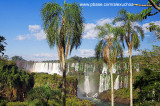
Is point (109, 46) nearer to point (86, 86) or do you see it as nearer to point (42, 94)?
point (42, 94)

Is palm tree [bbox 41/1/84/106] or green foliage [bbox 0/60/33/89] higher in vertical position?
palm tree [bbox 41/1/84/106]

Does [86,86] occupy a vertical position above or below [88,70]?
below

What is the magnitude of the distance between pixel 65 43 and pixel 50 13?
1.41 metres

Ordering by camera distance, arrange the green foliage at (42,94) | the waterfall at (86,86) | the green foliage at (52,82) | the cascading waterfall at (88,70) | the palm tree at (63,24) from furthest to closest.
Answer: the waterfall at (86,86), the cascading waterfall at (88,70), the green foliage at (52,82), the green foliage at (42,94), the palm tree at (63,24)

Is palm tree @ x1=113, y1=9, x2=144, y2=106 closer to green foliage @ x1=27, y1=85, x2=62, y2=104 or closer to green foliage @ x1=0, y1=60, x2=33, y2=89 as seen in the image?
green foliage @ x1=27, y1=85, x2=62, y2=104

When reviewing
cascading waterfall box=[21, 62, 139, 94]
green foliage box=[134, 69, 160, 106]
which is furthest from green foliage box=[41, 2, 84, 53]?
cascading waterfall box=[21, 62, 139, 94]

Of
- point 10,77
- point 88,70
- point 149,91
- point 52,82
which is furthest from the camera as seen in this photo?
point 88,70

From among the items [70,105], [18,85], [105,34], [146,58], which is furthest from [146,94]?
[18,85]

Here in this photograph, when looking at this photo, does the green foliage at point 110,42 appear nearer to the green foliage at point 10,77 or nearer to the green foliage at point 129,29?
the green foliage at point 129,29

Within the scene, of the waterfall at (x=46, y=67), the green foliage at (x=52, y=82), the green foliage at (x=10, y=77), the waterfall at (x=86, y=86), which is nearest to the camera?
the green foliage at (x=10, y=77)

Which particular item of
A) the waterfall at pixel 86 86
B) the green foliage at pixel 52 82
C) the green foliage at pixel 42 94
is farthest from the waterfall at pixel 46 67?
the green foliage at pixel 42 94

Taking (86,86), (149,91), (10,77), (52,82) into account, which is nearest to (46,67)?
(86,86)

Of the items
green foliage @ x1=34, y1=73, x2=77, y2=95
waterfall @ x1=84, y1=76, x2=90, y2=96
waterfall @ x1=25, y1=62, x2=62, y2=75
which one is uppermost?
waterfall @ x1=25, y1=62, x2=62, y2=75

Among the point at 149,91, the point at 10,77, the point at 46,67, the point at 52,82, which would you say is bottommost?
the point at 52,82
